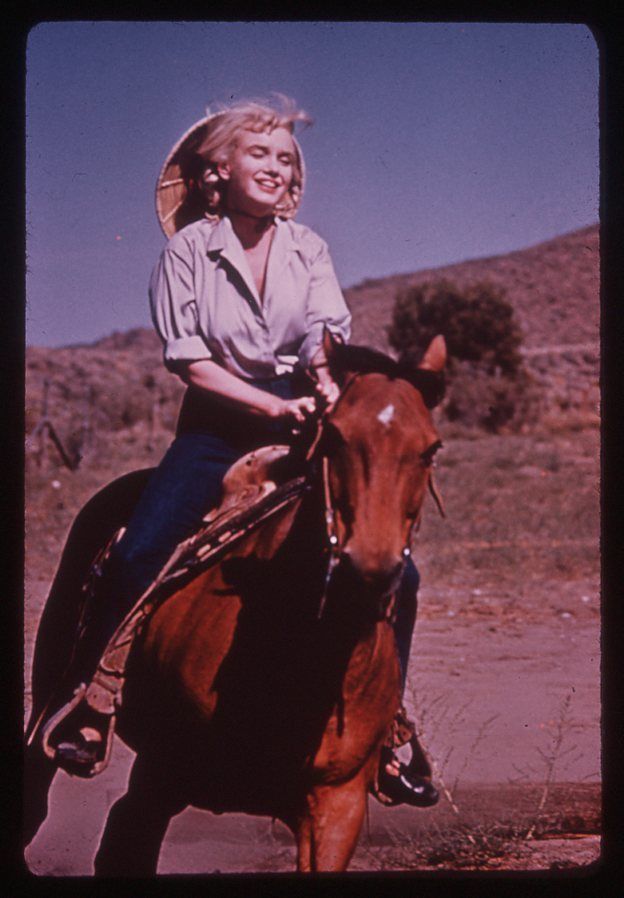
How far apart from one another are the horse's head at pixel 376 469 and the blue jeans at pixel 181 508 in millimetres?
963

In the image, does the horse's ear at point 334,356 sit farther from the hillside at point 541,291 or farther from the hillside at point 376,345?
the hillside at point 541,291

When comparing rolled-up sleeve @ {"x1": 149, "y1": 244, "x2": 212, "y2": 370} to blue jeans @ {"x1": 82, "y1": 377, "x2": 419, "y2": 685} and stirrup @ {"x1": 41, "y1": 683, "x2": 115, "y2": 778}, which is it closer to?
blue jeans @ {"x1": 82, "y1": 377, "x2": 419, "y2": 685}

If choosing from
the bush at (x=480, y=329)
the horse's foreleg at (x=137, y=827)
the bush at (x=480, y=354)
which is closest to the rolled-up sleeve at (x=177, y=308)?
the horse's foreleg at (x=137, y=827)

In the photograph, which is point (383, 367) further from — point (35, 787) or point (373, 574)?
point (35, 787)

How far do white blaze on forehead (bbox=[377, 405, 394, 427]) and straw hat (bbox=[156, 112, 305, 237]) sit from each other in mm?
1473

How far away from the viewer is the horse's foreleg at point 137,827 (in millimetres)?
4680

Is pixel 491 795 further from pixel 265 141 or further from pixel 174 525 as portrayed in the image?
pixel 265 141

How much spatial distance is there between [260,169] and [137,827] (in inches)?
99.5

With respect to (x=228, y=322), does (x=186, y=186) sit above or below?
above

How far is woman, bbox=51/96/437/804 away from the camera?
4.57 metres

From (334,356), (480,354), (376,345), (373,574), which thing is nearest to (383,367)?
(334,356)

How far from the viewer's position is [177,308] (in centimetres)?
461

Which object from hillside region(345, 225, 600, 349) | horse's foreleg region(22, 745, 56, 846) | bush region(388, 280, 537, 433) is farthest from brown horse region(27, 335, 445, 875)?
hillside region(345, 225, 600, 349)

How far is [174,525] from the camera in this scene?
4574 mm
